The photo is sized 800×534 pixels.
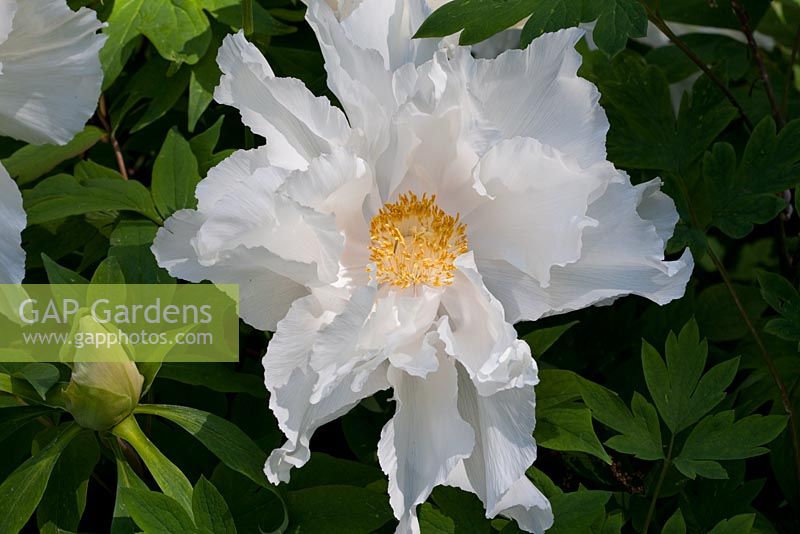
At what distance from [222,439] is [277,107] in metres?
0.29

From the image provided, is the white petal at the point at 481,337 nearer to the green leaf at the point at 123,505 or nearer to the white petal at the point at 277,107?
the white petal at the point at 277,107

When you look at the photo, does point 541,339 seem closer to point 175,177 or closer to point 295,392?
point 295,392

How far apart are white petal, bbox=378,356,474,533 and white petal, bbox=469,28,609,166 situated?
22 centimetres

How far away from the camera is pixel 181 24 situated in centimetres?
106

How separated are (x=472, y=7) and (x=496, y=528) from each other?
46 centimetres

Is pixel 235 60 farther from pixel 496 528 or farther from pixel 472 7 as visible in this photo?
pixel 496 528

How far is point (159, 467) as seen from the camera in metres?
0.83

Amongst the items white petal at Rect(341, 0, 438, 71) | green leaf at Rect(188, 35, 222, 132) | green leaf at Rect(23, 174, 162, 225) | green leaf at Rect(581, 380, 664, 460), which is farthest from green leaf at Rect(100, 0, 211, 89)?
green leaf at Rect(581, 380, 664, 460)

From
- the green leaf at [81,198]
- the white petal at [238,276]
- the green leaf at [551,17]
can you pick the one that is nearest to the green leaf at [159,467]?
the white petal at [238,276]

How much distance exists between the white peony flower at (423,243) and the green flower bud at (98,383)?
0.08 meters

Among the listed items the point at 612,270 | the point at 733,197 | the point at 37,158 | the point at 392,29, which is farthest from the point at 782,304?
the point at 37,158

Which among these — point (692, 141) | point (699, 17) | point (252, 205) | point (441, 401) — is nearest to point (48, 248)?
point (252, 205)

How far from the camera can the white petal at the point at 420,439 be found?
2.55 feet

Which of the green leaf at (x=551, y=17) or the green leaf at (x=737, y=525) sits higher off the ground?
the green leaf at (x=551, y=17)
